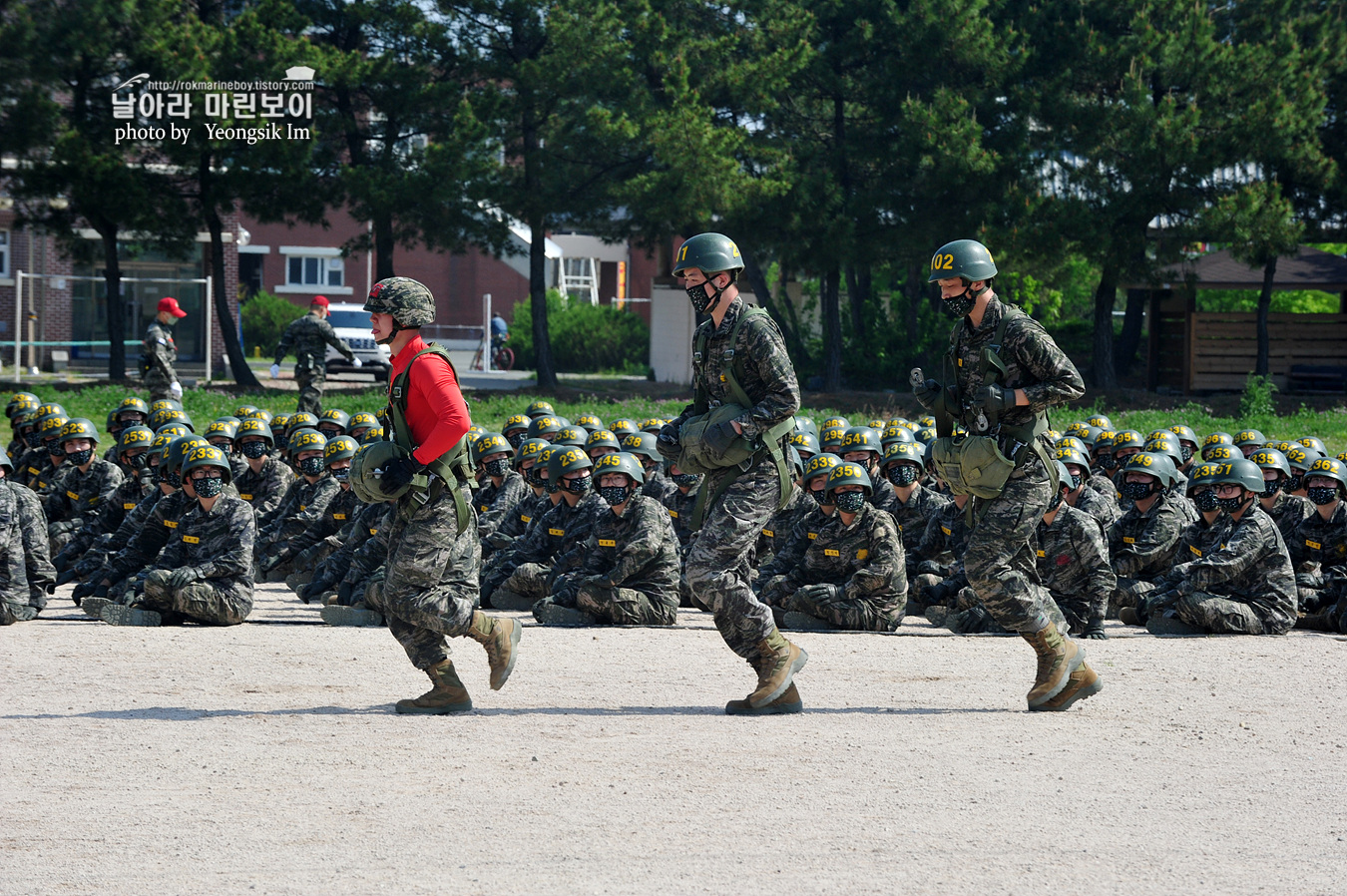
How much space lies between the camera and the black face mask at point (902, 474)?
13.1 metres

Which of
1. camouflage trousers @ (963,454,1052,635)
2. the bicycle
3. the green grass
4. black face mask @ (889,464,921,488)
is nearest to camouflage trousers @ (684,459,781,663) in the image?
camouflage trousers @ (963,454,1052,635)

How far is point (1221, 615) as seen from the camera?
1088cm

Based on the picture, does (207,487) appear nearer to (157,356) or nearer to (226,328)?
(157,356)

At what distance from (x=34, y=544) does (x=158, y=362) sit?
10160mm

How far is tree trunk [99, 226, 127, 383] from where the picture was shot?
1168 inches

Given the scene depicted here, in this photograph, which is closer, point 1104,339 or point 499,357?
point 1104,339

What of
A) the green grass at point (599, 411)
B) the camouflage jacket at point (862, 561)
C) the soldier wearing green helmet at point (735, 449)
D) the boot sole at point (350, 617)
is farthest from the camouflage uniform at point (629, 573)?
the green grass at point (599, 411)

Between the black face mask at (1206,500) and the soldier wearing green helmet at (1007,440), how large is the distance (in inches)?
173

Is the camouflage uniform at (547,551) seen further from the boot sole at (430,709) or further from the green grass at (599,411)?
the green grass at (599,411)

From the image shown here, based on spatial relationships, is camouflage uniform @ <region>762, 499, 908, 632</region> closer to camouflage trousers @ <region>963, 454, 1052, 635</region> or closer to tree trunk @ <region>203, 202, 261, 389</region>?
camouflage trousers @ <region>963, 454, 1052, 635</region>

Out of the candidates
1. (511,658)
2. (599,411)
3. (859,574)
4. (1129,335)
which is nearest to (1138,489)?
(859,574)

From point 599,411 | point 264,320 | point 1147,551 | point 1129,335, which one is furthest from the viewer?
point 264,320

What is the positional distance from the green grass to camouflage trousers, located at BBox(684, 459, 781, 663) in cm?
1815

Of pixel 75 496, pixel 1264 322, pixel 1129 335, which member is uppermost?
pixel 1264 322
